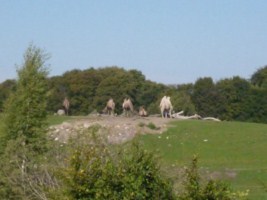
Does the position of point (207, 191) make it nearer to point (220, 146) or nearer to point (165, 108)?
point (220, 146)

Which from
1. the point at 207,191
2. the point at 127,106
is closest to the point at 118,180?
the point at 207,191

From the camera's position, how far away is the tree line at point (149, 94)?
82.8m

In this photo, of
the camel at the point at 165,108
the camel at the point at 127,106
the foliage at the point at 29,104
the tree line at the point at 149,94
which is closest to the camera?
the foliage at the point at 29,104

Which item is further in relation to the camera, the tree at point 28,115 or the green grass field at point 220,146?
the green grass field at point 220,146

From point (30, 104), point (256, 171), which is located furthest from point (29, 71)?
point (256, 171)

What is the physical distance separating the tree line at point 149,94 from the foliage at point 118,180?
224 feet

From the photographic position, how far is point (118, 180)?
10961 mm

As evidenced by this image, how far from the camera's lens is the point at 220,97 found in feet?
284

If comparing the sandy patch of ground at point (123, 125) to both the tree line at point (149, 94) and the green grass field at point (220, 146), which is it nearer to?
the green grass field at point (220, 146)

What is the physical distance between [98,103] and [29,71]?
6211 centimetres

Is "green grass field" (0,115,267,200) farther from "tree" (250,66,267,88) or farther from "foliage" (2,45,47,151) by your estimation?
"tree" (250,66,267,88)

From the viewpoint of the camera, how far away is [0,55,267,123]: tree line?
Answer: 82.8 metres

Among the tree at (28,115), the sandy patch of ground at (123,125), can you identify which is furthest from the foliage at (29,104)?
the sandy patch of ground at (123,125)

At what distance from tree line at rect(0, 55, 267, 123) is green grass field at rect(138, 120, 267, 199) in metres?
34.3
